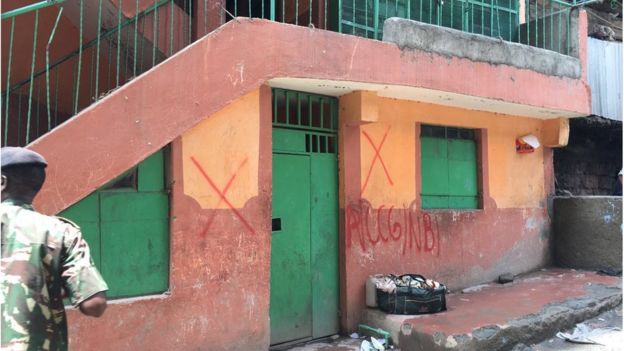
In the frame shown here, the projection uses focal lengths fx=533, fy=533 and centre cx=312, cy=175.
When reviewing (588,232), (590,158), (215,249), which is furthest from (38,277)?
(590,158)

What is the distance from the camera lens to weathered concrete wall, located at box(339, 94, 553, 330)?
20.0 ft

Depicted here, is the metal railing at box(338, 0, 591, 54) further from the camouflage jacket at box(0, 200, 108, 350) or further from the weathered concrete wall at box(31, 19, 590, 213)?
the camouflage jacket at box(0, 200, 108, 350)

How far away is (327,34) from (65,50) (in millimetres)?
3769

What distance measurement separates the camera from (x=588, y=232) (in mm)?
8289

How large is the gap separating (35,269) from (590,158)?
1109 centimetres

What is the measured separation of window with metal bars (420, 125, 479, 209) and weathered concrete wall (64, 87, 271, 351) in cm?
271

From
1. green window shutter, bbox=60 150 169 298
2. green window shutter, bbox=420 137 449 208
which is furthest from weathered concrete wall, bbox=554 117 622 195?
green window shutter, bbox=60 150 169 298

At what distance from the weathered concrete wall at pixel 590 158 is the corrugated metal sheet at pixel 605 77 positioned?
0.22 metres

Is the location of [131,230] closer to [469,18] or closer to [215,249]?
[215,249]

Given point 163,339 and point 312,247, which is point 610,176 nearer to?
point 312,247

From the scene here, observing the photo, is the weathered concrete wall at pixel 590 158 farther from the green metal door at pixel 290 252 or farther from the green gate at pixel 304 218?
the green metal door at pixel 290 252

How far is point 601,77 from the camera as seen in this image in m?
9.71

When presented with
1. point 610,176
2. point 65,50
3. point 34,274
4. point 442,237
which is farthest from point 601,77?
point 34,274

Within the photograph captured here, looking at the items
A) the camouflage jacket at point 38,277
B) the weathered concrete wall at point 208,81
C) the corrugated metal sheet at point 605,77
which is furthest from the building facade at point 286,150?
the corrugated metal sheet at point 605,77
